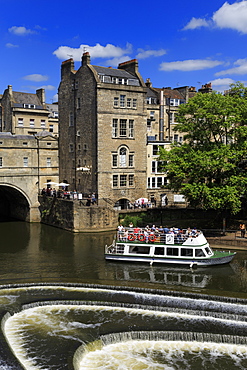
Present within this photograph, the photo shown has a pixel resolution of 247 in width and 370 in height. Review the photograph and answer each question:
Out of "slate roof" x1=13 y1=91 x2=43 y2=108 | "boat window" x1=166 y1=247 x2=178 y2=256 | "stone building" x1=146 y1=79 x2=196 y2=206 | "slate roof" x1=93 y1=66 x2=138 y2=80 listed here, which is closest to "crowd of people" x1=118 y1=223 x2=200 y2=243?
"boat window" x1=166 y1=247 x2=178 y2=256

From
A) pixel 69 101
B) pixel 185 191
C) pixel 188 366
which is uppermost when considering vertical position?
pixel 69 101

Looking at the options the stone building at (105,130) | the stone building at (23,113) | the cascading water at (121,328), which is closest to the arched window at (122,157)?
the stone building at (105,130)

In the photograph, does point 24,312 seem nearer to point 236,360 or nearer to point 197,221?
point 236,360

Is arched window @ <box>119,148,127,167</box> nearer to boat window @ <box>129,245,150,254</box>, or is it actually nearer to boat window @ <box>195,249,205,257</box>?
boat window @ <box>129,245,150,254</box>

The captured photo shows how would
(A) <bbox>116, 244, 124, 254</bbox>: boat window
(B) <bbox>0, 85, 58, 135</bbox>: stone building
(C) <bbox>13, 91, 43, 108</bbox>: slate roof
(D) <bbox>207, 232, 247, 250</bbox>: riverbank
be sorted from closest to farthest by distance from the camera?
(A) <bbox>116, 244, 124, 254</bbox>: boat window → (D) <bbox>207, 232, 247, 250</bbox>: riverbank → (B) <bbox>0, 85, 58, 135</bbox>: stone building → (C) <bbox>13, 91, 43, 108</bbox>: slate roof

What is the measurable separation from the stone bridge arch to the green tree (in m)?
21.9

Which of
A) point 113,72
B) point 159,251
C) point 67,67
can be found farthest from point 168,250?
point 67,67

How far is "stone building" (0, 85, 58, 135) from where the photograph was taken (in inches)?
2891

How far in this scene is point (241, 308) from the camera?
25.3 m

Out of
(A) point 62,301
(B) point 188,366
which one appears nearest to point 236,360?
(B) point 188,366

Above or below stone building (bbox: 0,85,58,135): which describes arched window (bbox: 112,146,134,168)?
below

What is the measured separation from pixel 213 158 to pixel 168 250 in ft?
40.1

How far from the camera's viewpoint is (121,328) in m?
22.7

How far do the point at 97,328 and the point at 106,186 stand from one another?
33.7 m
